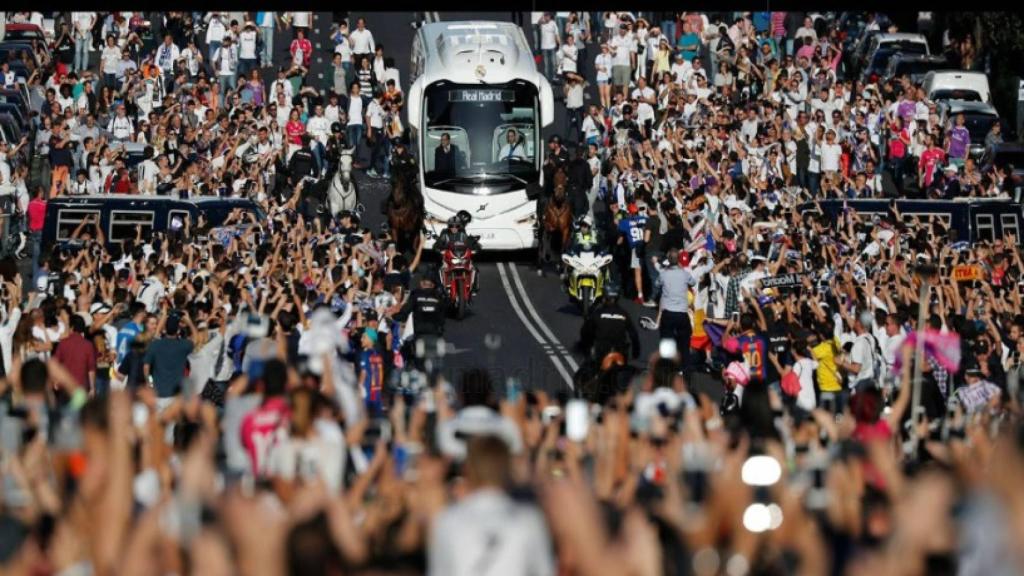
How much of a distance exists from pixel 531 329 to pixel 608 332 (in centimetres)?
785

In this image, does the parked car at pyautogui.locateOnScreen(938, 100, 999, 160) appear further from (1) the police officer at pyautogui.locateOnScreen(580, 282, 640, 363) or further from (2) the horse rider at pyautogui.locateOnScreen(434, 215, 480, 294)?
(1) the police officer at pyautogui.locateOnScreen(580, 282, 640, 363)

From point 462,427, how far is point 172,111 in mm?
24677

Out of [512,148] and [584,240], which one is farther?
[512,148]

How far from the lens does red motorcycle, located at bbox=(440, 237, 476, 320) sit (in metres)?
30.3

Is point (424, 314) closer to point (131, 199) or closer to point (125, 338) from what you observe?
point (125, 338)

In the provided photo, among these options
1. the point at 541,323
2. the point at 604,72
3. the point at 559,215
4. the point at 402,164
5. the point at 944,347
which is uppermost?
the point at 944,347

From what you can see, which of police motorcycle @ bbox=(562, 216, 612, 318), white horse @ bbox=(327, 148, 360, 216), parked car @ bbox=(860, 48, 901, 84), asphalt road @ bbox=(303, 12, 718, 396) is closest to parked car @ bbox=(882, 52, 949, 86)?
parked car @ bbox=(860, 48, 901, 84)

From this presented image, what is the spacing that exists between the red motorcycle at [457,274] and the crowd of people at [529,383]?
281mm

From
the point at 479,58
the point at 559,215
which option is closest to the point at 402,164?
the point at 479,58

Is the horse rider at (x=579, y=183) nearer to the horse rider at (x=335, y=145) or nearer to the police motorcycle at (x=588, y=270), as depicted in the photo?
the police motorcycle at (x=588, y=270)

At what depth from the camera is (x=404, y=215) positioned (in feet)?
110

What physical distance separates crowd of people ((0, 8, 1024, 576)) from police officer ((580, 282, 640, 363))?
2.0 inches

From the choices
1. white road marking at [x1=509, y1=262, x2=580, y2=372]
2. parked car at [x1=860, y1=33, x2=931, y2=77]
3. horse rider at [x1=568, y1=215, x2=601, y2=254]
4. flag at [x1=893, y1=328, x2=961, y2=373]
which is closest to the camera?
flag at [x1=893, y1=328, x2=961, y2=373]

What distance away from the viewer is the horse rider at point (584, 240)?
30.4 meters
